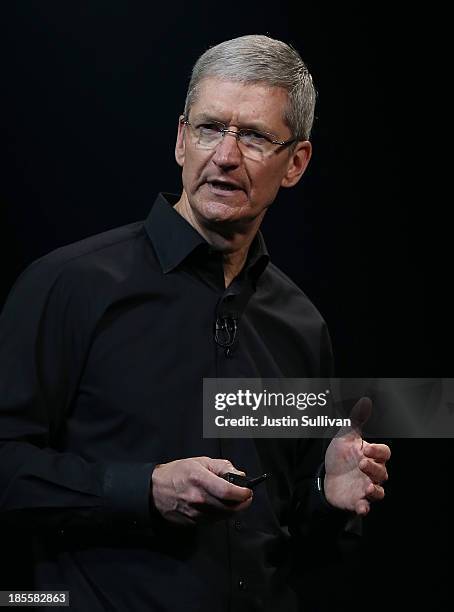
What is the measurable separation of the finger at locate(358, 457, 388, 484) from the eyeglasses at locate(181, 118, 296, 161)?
608mm

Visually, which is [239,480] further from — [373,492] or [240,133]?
[240,133]

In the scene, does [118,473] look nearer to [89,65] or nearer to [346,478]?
[346,478]

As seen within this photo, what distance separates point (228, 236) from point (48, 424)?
514mm

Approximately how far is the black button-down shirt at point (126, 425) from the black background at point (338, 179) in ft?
2.05

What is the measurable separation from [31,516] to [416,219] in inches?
62.3

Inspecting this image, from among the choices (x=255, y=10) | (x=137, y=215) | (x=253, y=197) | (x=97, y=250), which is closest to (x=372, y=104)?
(x=255, y=10)

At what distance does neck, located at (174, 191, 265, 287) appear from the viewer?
81.4 inches

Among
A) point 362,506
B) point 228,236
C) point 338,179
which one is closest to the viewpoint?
point 362,506

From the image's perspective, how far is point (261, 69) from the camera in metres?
2.04

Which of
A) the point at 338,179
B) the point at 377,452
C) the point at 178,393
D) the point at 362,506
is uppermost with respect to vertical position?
the point at 338,179

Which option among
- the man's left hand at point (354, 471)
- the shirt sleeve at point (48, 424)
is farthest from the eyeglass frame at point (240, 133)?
the man's left hand at point (354, 471)

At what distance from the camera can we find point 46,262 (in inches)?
75.7

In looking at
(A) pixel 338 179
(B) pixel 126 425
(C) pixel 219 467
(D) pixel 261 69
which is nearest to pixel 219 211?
(D) pixel 261 69

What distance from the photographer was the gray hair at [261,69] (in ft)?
6.66
